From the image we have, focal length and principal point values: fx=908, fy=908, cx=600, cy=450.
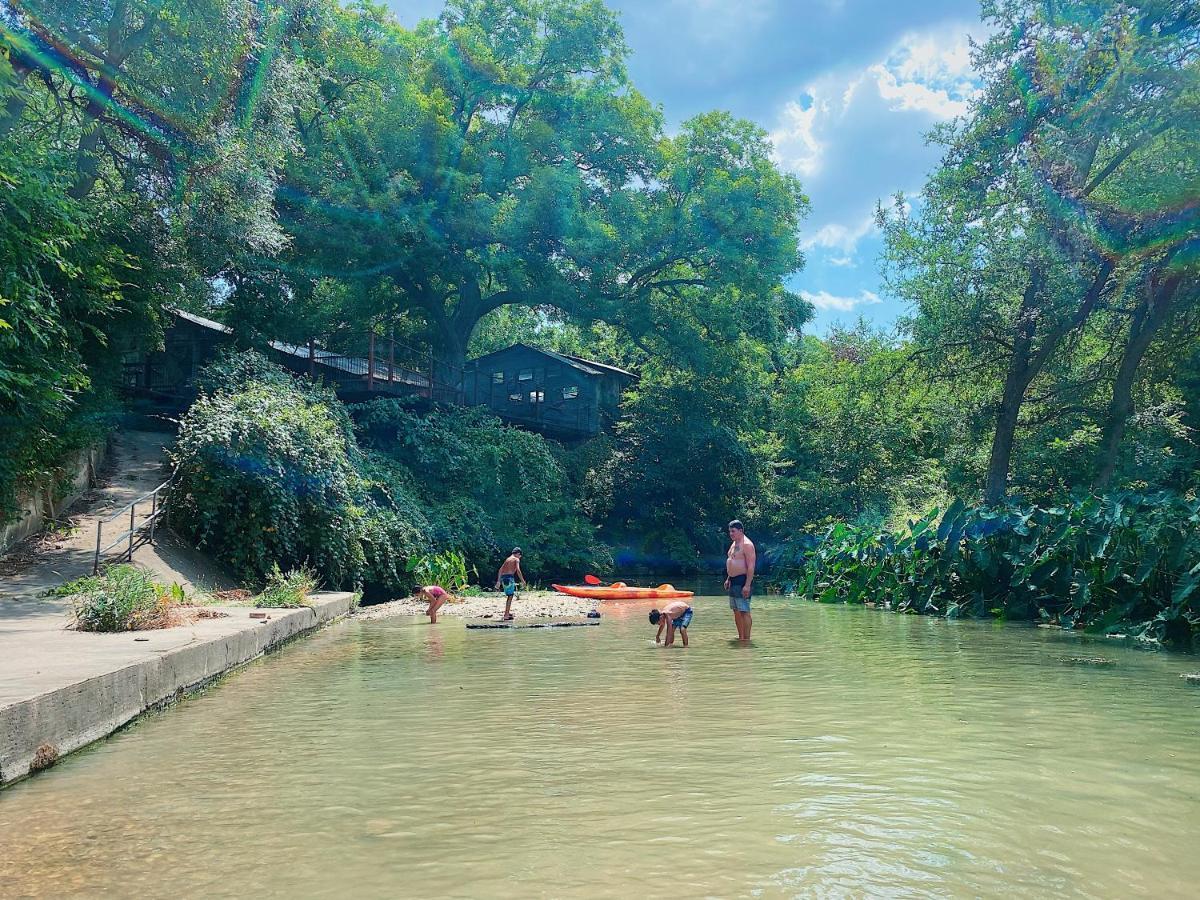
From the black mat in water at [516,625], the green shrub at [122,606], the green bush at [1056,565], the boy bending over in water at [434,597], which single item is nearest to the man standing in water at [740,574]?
the black mat in water at [516,625]

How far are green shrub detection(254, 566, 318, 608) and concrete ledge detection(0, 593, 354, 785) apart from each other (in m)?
2.55

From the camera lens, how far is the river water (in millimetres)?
4039

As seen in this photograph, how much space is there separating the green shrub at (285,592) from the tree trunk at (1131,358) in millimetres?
17794

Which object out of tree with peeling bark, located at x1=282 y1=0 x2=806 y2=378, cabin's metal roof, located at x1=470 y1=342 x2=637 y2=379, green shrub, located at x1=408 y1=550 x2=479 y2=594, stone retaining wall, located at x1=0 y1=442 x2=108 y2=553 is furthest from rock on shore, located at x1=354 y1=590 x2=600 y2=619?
cabin's metal roof, located at x1=470 y1=342 x2=637 y2=379

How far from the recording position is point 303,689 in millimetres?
8977

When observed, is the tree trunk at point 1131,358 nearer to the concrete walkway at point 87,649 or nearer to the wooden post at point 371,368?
the concrete walkway at point 87,649

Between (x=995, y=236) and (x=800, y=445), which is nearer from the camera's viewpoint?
(x=995, y=236)

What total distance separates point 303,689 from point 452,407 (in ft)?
71.1

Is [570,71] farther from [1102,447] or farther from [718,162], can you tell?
[1102,447]

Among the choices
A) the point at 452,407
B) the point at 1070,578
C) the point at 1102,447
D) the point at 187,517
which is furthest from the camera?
the point at 452,407

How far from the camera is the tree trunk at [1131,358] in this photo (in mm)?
20625

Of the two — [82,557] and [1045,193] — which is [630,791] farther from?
[1045,193]

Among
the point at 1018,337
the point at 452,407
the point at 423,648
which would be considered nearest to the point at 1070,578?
the point at 1018,337

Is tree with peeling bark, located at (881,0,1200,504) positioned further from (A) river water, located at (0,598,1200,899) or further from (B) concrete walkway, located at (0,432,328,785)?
(B) concrete walkway, located at (0,432,328,785)
